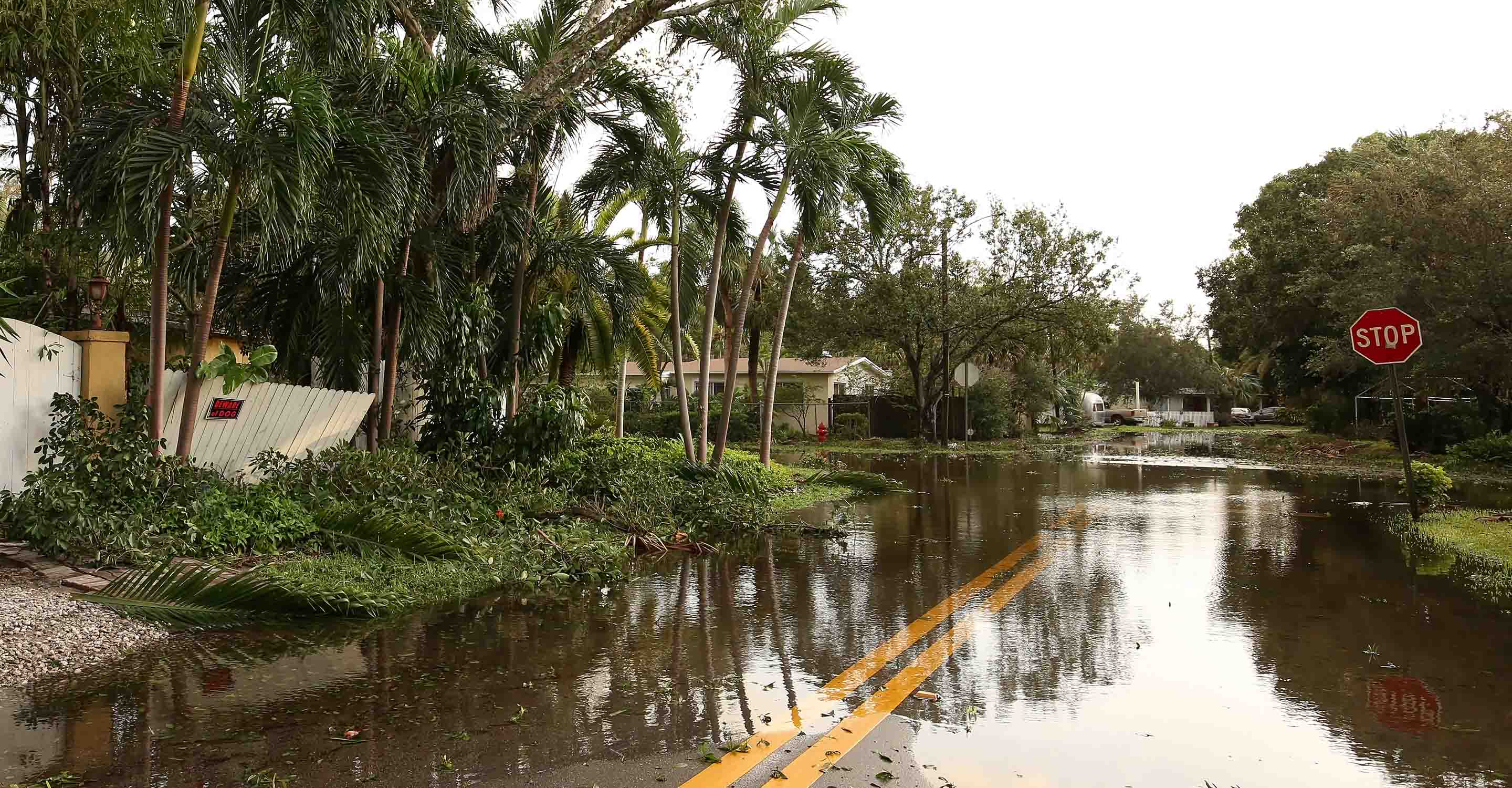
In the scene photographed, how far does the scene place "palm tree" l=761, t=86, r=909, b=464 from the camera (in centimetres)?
1377

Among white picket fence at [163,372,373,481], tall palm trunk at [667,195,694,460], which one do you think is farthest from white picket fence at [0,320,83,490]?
tall palm trunk at [667,195,694,460]

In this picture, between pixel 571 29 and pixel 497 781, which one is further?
pixel 571 29

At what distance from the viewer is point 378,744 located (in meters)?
4.27

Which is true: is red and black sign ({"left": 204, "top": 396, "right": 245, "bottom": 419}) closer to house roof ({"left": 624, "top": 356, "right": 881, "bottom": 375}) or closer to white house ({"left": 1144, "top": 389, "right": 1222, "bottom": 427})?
house roof ({"left": 624, "top": 356, "right": 881, "bottom": 375})

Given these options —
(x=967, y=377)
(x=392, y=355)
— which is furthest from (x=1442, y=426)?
(x=392, y=355)

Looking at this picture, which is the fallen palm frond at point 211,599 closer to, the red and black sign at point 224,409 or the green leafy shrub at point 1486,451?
the red and black sign at point 224,409

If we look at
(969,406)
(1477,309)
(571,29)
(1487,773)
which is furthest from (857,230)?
(1487,773)

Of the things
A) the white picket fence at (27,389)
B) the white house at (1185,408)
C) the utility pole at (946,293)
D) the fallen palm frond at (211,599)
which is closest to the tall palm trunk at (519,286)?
the white picket fence at (27,389)

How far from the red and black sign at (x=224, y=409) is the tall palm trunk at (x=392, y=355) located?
239 cm

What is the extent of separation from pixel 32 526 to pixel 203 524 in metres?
1.07

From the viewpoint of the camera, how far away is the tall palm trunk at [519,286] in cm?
1278

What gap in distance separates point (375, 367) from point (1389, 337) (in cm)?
1200

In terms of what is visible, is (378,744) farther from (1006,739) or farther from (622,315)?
(622,315)

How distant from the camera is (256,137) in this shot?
26.6ft
